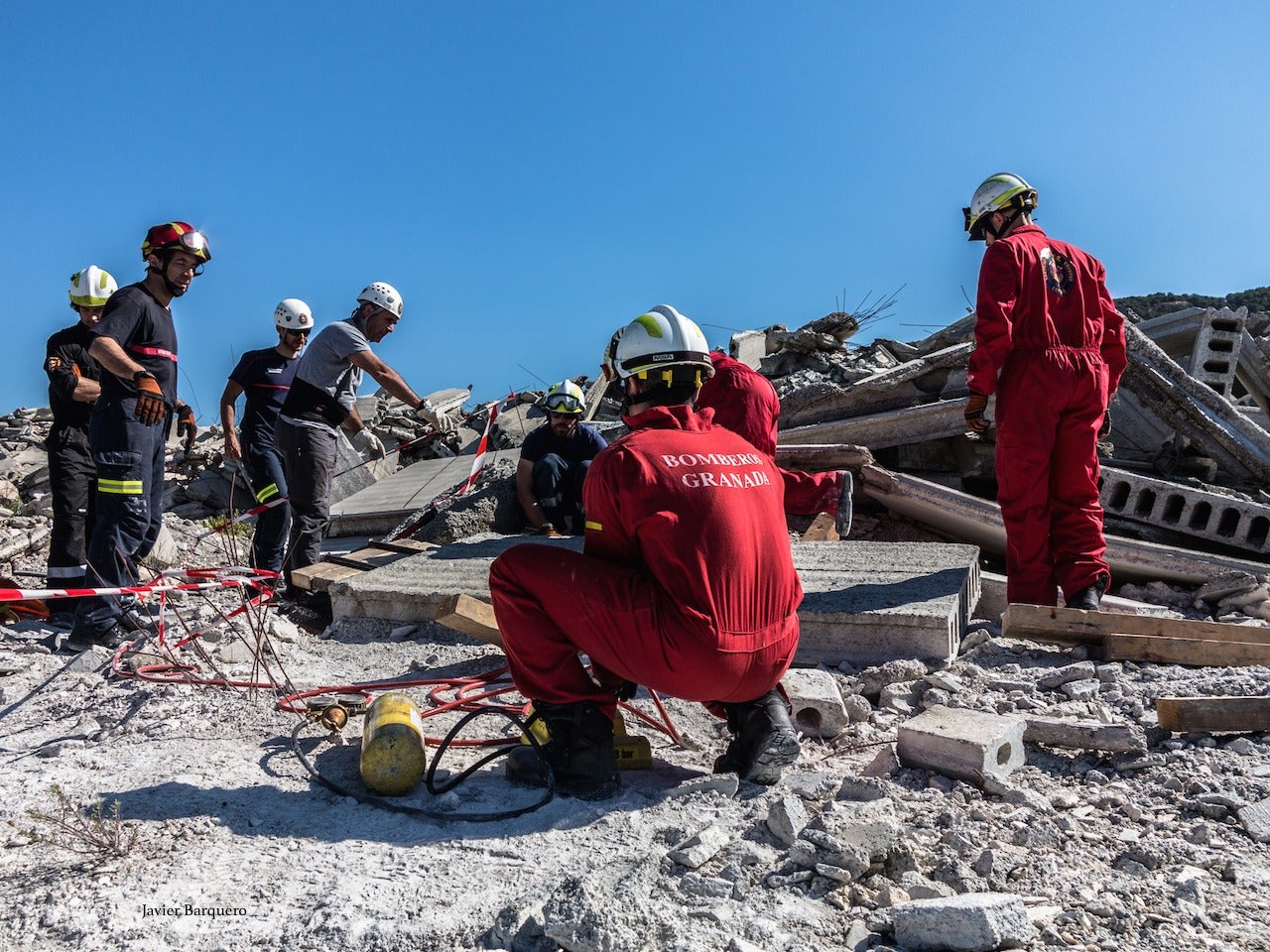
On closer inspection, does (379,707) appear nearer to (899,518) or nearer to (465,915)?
(465,915)

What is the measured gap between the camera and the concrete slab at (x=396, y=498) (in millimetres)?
8688

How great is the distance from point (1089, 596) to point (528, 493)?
12.7 feet

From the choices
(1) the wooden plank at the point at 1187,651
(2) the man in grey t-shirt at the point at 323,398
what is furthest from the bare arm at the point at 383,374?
(1) the wooden plank at the point at 1187,651

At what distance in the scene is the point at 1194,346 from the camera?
8.09 metres

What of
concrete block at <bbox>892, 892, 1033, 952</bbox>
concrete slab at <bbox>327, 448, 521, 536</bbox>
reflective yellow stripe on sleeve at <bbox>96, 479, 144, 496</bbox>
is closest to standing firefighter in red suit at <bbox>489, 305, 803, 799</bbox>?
concrete block at <bbox>892, 892, 1033, 952</bbox>

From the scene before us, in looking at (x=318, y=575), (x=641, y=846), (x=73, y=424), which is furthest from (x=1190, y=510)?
(x=73, y=424)

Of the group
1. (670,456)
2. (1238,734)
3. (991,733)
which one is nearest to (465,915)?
(670,456)

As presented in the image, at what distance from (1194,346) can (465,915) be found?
8003mm

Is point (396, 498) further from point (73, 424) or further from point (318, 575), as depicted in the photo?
point (73, 424)

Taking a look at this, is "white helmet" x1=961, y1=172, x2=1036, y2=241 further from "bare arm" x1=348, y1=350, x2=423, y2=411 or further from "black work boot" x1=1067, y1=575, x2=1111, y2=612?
"bare arm" x1=348, y1=350, x2=423, y2=411

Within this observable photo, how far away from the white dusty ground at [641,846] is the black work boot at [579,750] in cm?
9

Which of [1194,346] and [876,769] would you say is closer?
[876,769]

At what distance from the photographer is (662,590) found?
2.91 metres

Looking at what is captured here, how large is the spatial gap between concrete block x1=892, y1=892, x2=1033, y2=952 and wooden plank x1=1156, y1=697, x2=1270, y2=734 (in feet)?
4.97
